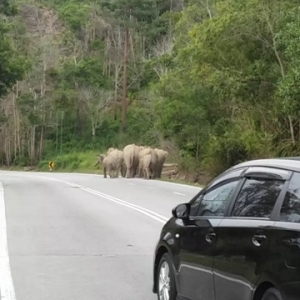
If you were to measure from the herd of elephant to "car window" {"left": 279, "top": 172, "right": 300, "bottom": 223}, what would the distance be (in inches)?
1553

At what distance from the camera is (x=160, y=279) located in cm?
834

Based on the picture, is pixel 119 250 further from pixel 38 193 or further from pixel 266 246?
pixel 38 193

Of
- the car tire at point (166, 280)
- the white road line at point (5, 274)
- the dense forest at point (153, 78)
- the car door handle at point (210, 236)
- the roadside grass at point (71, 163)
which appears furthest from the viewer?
the roadside grass at point (71, 163)

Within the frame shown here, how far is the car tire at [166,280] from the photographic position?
7.91 metres

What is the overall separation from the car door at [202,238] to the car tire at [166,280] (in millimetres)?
209

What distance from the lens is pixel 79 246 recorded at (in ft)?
45.4

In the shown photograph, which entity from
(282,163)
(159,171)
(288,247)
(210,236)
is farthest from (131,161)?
(288,247)

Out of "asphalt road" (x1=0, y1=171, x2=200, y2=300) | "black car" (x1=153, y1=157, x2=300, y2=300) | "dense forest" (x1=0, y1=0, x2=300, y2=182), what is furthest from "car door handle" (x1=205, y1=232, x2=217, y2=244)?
"dense forest" (x1=0, y1=0, x2=300, y2=182)

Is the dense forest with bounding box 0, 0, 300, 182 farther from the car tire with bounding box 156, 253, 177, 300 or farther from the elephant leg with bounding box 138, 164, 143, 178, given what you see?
the car tire with bounding box 156, 253, 177, 300

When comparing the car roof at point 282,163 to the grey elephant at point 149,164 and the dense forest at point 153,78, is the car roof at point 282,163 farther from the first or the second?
the grey elephant at point 149,164

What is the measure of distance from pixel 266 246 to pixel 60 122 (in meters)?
73.2

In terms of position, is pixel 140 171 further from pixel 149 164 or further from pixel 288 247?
pixel 288 247

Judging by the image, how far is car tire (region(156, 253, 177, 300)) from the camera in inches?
311

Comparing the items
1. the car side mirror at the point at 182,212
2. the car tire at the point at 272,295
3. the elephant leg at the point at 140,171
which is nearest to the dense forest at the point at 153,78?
the elephant leg at the point at 140,171
